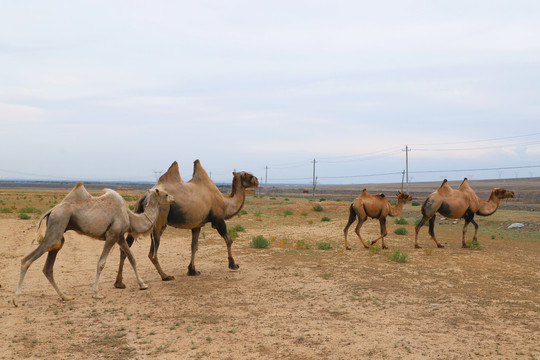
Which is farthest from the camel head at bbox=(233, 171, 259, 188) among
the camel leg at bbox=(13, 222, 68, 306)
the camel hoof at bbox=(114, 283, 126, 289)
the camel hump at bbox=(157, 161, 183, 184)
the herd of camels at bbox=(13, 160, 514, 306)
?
the camel leg at bbox=(13, 222, 68, 306)

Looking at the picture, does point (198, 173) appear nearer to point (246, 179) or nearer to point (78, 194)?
point (246, 179)

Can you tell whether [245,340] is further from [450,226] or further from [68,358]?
[450,226]

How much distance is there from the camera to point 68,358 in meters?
5.39

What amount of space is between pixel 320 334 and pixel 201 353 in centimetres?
175

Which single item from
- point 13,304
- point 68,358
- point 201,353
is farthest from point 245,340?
point 13,304

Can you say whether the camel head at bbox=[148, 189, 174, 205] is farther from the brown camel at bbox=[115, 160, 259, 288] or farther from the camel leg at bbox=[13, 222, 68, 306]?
the camel leg at bbox=[13, 222, 68, 306]

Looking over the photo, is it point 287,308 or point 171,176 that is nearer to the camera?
point 287,308

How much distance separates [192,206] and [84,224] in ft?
8.23

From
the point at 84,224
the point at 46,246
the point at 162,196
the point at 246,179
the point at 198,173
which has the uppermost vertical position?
the point at 198,173

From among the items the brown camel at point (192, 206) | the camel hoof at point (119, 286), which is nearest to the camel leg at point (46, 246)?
the brown camel at point (192, 206)

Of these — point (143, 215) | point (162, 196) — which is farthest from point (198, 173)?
point (143, 215)

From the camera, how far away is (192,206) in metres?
9.78

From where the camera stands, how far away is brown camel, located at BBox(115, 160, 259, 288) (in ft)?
31.0

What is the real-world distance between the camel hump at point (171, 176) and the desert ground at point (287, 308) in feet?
7.51
